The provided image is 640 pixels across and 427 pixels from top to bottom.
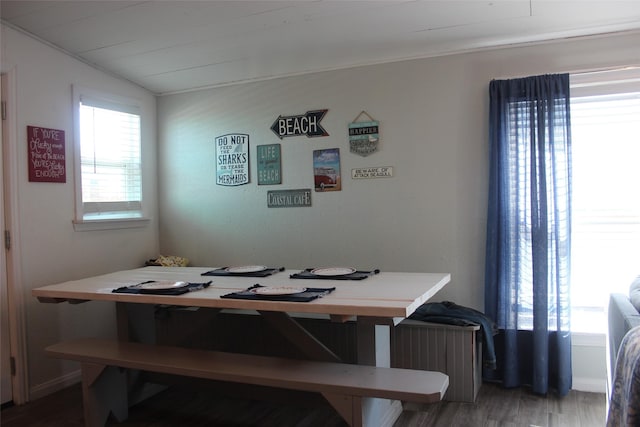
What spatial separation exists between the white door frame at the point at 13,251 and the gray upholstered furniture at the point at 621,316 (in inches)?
129

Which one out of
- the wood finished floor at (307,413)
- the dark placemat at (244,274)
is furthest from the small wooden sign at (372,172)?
the wood finished floor at (307,413)

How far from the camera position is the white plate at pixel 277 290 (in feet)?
7.37

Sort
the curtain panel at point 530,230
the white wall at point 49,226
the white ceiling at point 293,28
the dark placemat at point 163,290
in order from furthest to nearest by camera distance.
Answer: the white wall at point 49,226 < the curtain panel at point 530,230 < the white ceiling at point 293,28 < the dark placemat at point 163,290

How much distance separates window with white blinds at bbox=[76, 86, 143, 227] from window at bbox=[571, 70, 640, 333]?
3250mm

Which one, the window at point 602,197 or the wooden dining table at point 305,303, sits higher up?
the window at point 602,197

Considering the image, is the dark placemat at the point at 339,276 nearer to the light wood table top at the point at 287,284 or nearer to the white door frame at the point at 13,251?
the light wood table top at the point at 287,284

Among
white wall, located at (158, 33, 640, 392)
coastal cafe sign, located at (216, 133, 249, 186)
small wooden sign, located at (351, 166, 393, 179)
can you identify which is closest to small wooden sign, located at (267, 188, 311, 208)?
white wall, located at (158, 33, 640, 392)

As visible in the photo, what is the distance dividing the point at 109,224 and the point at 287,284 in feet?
6.36

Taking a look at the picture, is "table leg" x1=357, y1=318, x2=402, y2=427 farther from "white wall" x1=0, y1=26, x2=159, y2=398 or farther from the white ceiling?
"white wall" x1=0, y1=26, x2=159, y2=398

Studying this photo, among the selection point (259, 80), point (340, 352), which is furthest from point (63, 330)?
point (259, 80)

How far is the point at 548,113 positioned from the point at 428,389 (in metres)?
1.89

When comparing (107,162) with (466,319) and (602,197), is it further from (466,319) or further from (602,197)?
(602,197)

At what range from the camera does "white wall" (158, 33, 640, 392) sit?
3.29 meters

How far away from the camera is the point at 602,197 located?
3068mm
